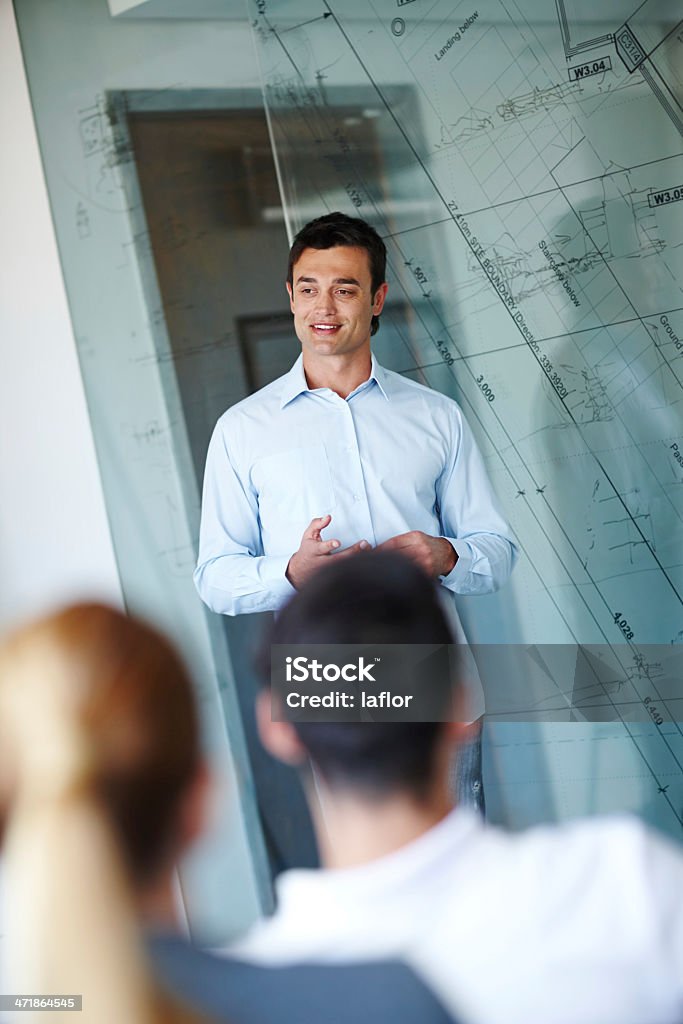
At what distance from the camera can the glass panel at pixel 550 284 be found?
2.08 meters

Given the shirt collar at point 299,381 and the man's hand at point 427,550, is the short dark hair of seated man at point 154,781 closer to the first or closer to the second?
the man's hand at point 427,550

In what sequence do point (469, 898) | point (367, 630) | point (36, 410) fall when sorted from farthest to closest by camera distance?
point (36, 410), point (367, 630), point (469, 898)

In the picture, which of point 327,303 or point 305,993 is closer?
point 305,993

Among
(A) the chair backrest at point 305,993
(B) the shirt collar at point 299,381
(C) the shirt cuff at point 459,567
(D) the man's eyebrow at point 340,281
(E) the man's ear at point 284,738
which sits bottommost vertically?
(A) the chair backrest at point 305,993

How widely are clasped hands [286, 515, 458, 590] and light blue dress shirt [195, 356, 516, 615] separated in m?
0.03

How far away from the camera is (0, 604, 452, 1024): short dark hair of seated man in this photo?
4.36 ft

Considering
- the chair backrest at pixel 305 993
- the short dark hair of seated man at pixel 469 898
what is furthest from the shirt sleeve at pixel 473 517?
the chair backrest at pixel 305 993

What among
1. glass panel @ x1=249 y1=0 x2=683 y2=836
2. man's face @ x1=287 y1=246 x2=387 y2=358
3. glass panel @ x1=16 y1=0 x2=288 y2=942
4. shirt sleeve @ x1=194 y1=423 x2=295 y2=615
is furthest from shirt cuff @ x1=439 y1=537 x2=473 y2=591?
glass panel @ x1=16 y1=0 x2=288 y2=942

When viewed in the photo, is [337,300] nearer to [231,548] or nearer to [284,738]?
[231,548]

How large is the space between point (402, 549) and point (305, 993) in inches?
36.6

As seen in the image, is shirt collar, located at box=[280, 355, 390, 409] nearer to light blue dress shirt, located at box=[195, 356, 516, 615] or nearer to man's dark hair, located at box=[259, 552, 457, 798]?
light blue dress shirt, located at box=[195, 356, 516, 615]

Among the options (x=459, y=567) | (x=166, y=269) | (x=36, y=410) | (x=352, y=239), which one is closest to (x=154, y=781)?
(x=459, y=567)

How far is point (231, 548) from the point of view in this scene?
7.53 feet

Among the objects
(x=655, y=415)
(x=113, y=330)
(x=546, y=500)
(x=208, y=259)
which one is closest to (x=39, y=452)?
(x=113, y=330)
